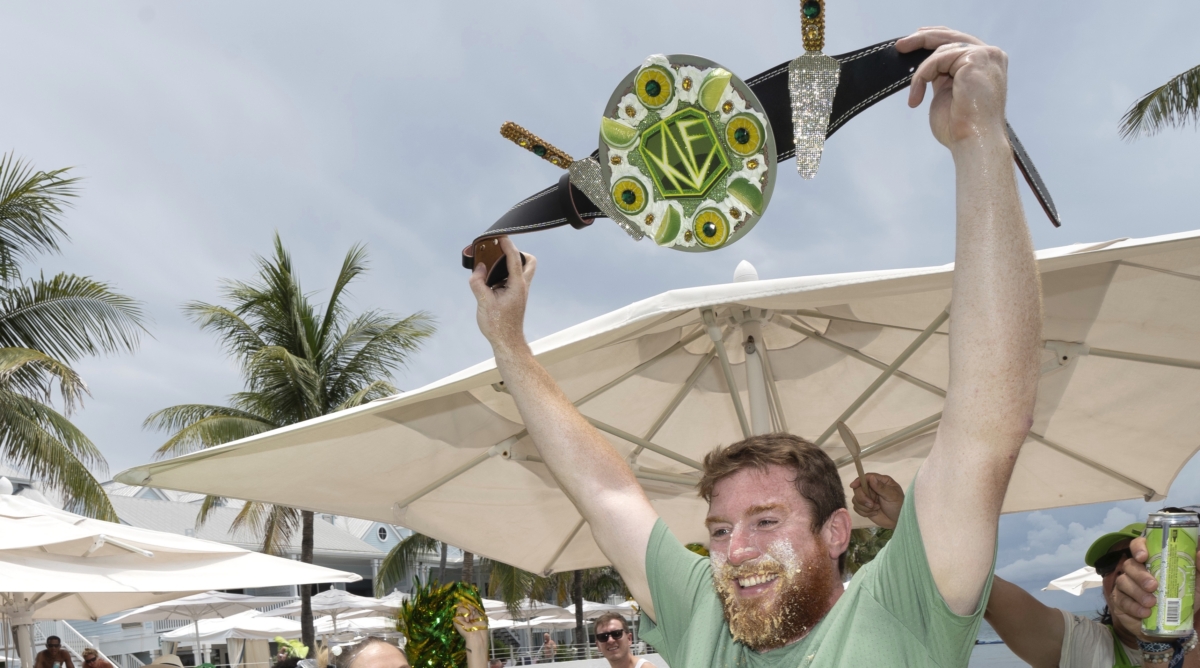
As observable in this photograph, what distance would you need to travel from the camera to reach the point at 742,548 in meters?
1.65

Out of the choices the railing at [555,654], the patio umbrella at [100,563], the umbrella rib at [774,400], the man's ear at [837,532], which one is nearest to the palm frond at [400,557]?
the railing at [555,654]

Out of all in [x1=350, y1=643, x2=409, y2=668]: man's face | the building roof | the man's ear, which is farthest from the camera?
the building roof

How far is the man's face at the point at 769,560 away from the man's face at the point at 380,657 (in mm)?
1729

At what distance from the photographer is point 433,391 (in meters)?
3.17

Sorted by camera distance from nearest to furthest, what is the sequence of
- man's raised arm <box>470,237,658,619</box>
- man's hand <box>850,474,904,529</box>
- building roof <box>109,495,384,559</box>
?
man's raised arm <box>470,237,658,619</box>, man's hand <box>850,474,904,529</box>, building roof <box>109,495,384,559</box>

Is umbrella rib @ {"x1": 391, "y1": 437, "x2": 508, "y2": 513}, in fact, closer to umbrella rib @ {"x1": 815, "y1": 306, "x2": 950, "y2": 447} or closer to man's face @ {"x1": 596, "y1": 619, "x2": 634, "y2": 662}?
umbrella rib @ {"x1": 815, "y1": 306, "x2": 950, "y2": 447}

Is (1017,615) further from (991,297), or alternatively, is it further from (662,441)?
(662,441)

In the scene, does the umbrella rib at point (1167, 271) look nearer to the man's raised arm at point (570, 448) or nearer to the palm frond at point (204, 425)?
the man's raised arm at point (570, 448)

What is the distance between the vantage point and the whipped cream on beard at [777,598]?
1.58 meters

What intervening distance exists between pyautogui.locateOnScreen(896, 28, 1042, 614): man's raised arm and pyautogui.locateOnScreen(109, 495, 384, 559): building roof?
29.1m

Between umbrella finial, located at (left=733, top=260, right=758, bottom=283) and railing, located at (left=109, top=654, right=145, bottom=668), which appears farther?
railing, located at (left=109, top=654, right=145, bottom=668)

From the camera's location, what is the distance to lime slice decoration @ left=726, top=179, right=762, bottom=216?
2.08m

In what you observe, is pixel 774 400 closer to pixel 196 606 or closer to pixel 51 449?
pixel 51 449

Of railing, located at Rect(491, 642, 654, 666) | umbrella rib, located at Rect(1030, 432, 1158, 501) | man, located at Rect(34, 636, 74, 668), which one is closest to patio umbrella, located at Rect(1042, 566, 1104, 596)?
railing, located at Rect(491, 642, 654, 666)
